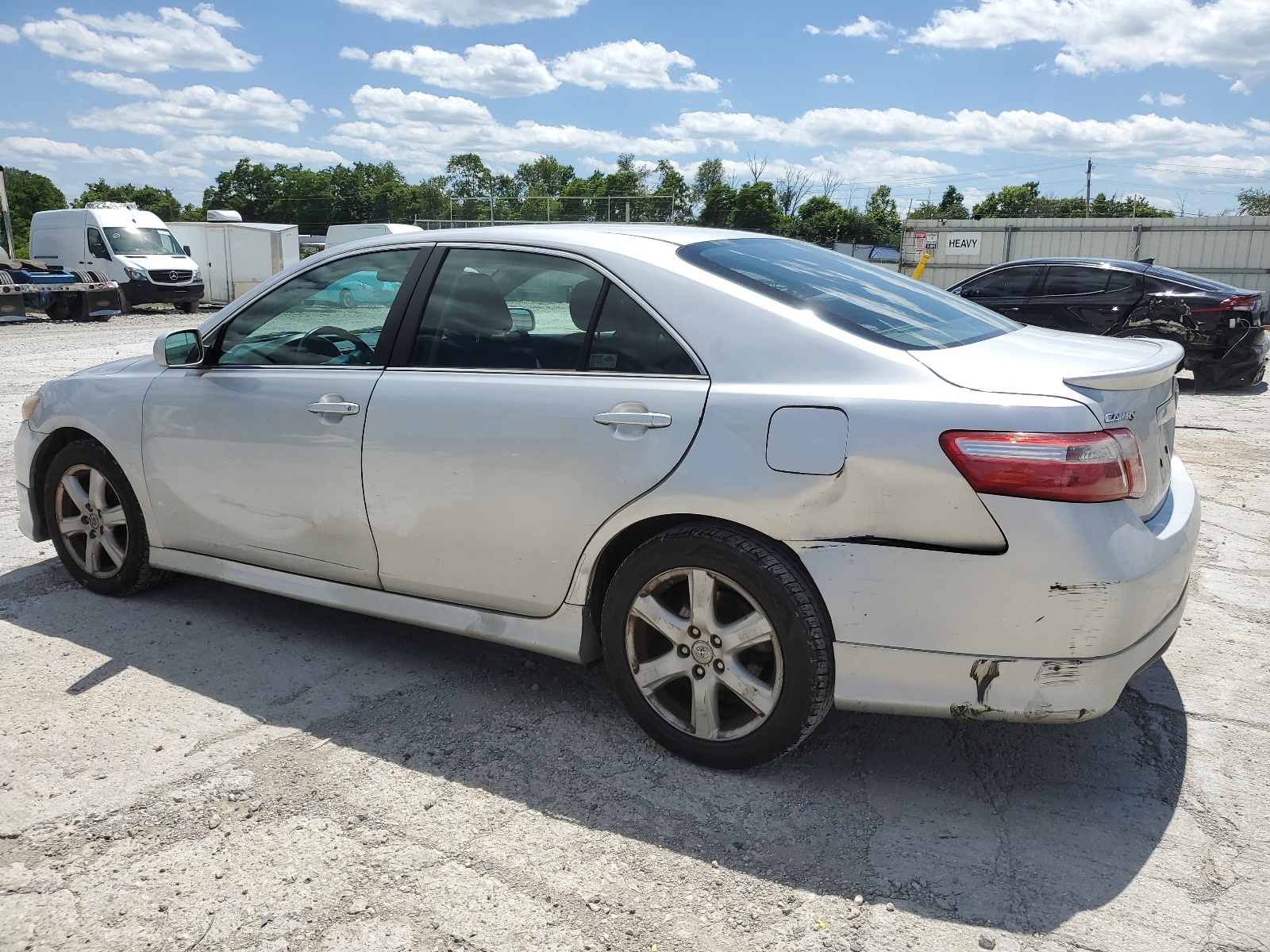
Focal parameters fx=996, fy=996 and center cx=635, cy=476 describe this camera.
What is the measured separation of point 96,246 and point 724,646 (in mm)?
26329

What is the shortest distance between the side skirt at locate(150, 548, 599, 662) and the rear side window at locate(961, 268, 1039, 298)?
33.2 feet

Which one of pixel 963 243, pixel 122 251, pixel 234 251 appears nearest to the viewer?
pixel 963 243

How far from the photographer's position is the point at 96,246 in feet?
80.5

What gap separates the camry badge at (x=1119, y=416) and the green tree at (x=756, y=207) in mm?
46643

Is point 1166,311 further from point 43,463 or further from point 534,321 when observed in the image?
point 43,463

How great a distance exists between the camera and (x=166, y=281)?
965 inches

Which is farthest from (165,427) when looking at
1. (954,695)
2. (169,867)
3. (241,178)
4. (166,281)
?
(241,178)

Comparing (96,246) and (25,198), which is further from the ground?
(25,198)

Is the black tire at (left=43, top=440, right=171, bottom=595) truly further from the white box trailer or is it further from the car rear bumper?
the white box trailer

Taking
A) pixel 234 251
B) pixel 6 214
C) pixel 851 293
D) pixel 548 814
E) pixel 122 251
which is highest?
pixel 6 214

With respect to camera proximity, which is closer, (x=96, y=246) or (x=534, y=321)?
(x=534, y=321)

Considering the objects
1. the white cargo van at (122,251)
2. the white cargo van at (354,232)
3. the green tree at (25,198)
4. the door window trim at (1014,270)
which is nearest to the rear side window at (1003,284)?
the door window trim at (1014,270)

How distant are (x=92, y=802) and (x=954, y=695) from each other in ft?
7.80

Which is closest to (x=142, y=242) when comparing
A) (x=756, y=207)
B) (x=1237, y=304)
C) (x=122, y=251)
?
(x=122, y=251)
